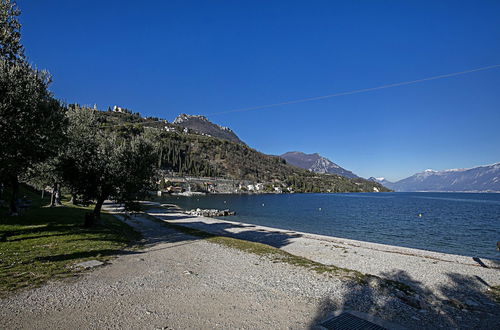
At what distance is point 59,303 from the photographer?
7.51m

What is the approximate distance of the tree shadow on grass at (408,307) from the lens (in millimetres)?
8016

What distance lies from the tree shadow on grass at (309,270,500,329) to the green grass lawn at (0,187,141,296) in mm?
9667

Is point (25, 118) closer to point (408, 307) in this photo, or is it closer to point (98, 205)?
point (98, 205)

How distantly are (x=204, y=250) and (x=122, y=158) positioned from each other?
1006cm

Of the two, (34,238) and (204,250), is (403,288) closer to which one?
(204,250)

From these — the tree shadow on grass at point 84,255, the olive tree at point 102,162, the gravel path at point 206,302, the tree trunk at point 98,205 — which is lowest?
the gravel path at point 206,302

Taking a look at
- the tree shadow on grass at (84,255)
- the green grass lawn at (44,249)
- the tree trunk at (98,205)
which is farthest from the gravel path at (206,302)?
the tree trunk at (98,205)

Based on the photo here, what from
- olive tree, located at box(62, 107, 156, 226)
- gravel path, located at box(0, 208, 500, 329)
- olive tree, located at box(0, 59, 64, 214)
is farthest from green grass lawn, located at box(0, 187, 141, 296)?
olive tree, located at box(0, 59, 64, 214)

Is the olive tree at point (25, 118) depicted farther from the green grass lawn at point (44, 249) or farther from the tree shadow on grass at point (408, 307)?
the tree shadow on grass at point (408, 307)

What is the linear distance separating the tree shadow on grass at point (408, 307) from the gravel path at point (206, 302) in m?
0.04

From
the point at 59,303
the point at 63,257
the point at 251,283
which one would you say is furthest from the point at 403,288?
the point at 63,257

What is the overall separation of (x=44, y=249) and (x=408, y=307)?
1625cm

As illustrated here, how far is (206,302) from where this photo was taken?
8.30 metres

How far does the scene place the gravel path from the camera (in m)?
6.86
